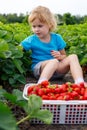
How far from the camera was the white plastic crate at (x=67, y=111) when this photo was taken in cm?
268

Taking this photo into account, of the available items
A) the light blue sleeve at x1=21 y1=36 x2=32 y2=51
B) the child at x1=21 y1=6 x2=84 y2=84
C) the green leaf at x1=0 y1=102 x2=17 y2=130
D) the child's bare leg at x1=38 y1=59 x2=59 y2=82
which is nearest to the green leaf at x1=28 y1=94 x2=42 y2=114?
the green leaf at x1=0 y1=102 x2=17 y2=130

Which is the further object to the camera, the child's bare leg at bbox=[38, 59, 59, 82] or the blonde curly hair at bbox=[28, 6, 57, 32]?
the blonde curly hair at bbox=[28, 6, 57, 32]

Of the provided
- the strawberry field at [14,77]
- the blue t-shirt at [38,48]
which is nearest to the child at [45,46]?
the blue t-shirt at [38,48]

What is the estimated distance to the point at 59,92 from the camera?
2.89m

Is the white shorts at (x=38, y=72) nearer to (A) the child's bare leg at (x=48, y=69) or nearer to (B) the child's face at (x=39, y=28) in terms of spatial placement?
(A) the child's bare leg at (x=48, y=69)

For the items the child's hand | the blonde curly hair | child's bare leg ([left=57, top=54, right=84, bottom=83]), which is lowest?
child's bare leg ([left=57, top=54, right=84, bottom=83])

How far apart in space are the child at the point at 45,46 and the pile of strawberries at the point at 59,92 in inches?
30.5

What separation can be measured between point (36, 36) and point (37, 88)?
4.68ft

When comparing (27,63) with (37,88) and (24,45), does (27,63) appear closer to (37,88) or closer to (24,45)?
(24,45)

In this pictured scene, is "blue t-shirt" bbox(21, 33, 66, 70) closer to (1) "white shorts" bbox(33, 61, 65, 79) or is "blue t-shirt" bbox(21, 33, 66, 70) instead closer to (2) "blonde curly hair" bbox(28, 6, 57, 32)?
(1) "white shorts" bbox(33, 61, 65, 79)

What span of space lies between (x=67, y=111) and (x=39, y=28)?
154 cm

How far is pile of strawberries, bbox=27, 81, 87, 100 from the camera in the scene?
2.78m

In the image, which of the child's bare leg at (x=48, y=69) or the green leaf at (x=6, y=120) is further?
the child's bare leg at (x=48, y=69)

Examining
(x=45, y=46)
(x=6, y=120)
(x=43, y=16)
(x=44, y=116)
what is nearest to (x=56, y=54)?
(x=45, y=46)
